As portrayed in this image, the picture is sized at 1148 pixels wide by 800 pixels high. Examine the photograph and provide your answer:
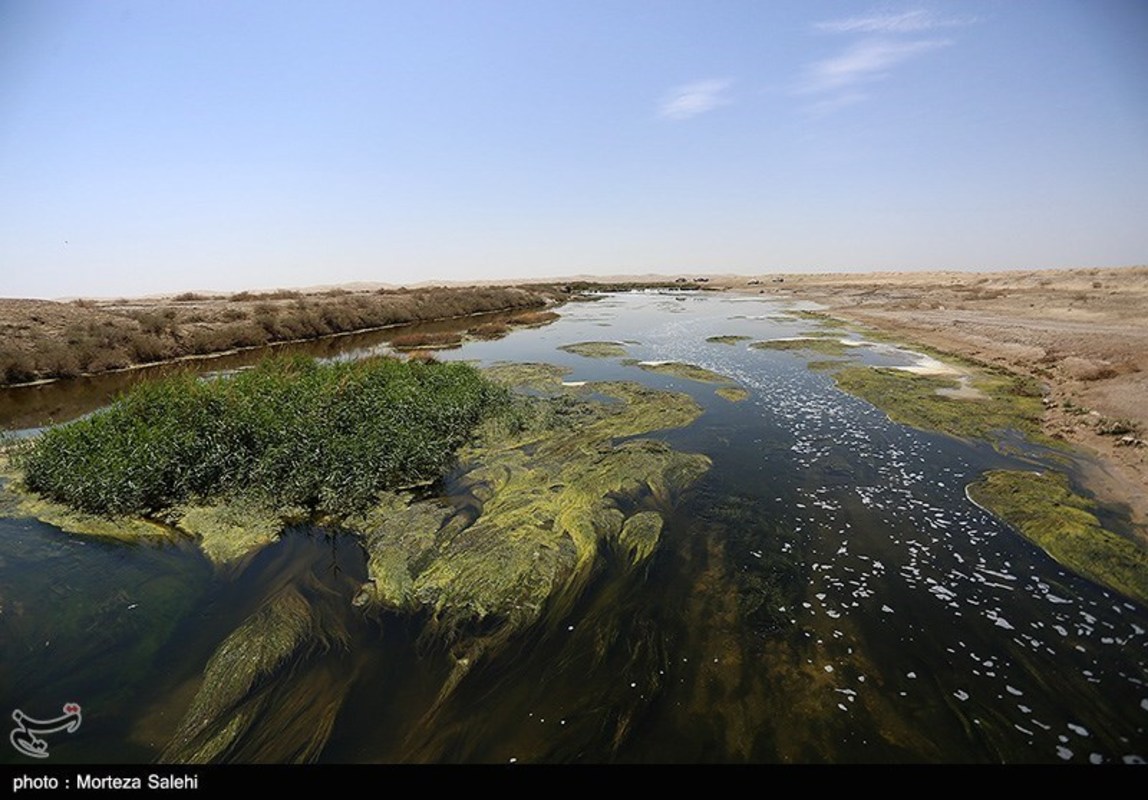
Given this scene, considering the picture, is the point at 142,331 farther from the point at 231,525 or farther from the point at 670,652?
the point at 670,652

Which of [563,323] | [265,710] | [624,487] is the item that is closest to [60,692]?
[265,710]

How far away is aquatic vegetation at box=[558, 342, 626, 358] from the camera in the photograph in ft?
90.9

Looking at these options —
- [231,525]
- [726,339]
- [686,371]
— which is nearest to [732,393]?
[686,371]

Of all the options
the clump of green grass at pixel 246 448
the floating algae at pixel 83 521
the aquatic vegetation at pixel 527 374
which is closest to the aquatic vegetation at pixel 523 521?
the clump of green grass at pixel 246 448

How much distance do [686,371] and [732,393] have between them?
4.21m

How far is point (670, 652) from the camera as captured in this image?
6125mm

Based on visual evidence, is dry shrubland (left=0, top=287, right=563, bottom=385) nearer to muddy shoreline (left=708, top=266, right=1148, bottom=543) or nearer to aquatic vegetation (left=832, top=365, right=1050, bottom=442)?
aquatic vegetation (left=832, top=365, right=1050, bottom=442)

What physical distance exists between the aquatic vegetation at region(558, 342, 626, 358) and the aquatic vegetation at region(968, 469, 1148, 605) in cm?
1866

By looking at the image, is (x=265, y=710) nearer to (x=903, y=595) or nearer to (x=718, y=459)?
A: (x=903, y=595)

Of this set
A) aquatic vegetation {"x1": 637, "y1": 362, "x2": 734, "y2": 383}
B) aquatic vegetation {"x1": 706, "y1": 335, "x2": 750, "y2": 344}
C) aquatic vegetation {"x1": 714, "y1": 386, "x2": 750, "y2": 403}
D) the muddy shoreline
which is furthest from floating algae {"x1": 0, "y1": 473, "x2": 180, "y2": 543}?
aquatic vegetation {"x1": 706, "y1": 335, "x2": 750, "y2": 344}

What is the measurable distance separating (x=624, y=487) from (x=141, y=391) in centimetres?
1218

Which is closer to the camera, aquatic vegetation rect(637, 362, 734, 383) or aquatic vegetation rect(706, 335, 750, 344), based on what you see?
aquatic vegetation rect(637, 362, 734, 383)

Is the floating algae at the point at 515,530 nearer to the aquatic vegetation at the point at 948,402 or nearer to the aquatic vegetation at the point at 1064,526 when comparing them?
the aquatic vegetation at the point at 1064,526

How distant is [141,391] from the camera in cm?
1208
